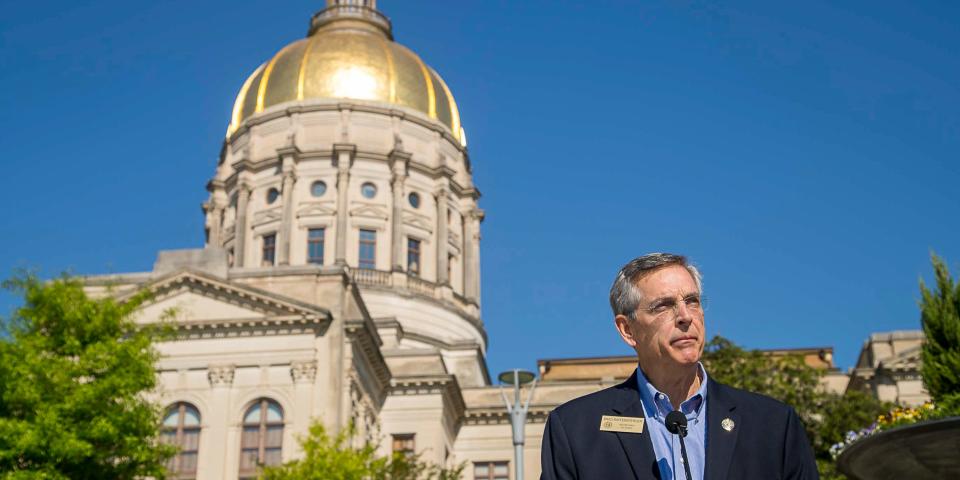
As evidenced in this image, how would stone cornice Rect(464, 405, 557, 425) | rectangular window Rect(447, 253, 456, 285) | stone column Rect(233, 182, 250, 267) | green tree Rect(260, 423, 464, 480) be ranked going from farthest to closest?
1. rectangular window Rect(447, 253, 456, 285)
2. stone column Rect(233, 182, 250, 267)
3. stone cornice Rect(464, 405, 557, 425)
4. green tree Rect(260, 423, 464, 480)

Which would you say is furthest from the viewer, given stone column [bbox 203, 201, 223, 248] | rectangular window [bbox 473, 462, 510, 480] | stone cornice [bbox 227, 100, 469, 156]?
stone column [bbox 203, 201, 223, 248]

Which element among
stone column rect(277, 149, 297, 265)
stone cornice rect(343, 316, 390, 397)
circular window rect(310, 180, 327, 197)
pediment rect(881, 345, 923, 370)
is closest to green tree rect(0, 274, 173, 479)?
stone cornice rect(343, 316, 390, 397)

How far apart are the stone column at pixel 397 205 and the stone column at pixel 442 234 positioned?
7.25ft

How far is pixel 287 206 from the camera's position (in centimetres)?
6022

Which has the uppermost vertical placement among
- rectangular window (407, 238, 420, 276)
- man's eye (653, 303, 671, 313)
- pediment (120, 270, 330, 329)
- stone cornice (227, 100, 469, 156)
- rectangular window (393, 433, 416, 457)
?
stone cornice (227, 100, 469, 156)

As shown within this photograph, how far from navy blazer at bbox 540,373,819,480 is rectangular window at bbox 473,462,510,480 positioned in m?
49.6

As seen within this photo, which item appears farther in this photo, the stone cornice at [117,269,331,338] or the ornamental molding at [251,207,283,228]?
the ornamental molding at [251,207,283,228]

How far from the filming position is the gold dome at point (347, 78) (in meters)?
64.6

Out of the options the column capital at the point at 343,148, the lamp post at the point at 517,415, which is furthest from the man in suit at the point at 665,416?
the column capital at the point at 343,148

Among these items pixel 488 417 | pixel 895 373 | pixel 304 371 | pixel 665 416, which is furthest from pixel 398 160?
pixel 665 416

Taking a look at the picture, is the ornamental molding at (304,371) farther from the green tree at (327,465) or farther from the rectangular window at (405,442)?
the rectangular window at (405,442)

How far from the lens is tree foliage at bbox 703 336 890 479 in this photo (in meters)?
38.8

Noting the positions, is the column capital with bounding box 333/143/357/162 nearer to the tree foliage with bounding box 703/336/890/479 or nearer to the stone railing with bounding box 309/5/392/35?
the stone railing with bounding box 309/5/392/35

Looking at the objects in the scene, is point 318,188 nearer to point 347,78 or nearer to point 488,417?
point 347,78
